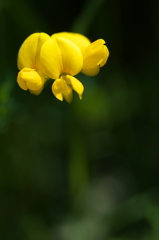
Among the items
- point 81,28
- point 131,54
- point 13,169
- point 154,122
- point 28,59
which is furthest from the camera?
point 131,54

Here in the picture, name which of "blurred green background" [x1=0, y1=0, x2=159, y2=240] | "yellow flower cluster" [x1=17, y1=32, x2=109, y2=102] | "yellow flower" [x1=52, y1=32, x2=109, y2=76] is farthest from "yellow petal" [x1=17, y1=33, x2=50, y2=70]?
"blurred green background" [x1=0, y1=0, x2=159, y2=240]

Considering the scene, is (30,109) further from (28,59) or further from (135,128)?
(28,59)

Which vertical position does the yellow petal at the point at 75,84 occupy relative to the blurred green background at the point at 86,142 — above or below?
above

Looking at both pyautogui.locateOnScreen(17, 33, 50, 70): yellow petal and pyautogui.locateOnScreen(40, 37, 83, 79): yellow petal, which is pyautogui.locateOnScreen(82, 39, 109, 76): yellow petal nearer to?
pyautogui.locateOnScreen(40, 37, 83, 79): yellow petal

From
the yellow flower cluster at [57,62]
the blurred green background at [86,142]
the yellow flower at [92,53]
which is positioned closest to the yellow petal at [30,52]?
the yellow flower cluster at [57,62]

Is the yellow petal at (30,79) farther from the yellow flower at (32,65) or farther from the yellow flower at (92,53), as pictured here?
the yellow flower at (92,53)

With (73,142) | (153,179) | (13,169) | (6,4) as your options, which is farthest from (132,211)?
(6,4)
